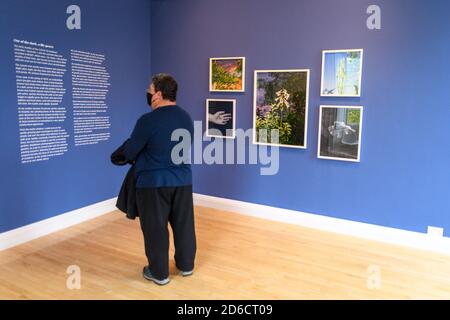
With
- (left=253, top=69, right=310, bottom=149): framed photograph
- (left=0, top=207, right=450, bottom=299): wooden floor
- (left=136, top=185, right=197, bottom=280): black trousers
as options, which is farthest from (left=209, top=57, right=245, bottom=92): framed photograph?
(left=136, top=185, right=197, bottom=280): black trousers

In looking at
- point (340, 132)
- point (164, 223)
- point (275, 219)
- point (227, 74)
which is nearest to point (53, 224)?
point (164, 223)

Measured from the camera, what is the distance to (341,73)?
3332mm

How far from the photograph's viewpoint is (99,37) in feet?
12.2

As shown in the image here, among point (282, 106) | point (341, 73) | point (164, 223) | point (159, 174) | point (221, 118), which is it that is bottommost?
point (164, 223)

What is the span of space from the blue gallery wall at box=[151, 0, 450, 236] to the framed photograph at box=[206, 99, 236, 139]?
0.08 metres

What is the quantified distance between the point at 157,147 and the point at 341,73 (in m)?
2.02

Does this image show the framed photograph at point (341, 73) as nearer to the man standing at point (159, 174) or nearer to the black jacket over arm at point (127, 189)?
the man standing at point (159, 174)

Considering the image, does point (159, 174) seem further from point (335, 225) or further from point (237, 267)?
point (335, 225)

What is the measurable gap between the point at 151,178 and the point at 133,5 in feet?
8.91

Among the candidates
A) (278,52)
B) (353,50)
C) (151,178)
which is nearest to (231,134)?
(278,52)

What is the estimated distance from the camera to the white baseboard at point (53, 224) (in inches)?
120

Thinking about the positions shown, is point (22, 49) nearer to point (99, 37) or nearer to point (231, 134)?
point (99, 37)

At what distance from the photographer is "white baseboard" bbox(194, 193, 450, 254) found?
3.16 m

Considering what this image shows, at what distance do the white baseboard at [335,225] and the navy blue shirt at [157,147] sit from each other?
Result: 68.2 inches
